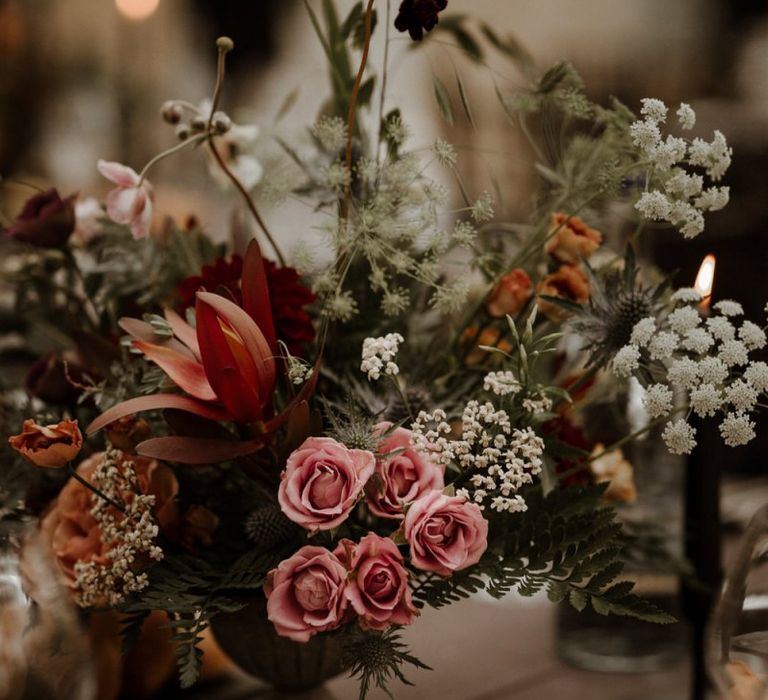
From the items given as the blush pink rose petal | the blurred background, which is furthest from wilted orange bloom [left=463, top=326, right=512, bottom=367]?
the blurred background

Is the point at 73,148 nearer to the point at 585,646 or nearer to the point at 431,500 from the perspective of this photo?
the point at 585,646

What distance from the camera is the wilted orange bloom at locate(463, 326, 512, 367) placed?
57 cm

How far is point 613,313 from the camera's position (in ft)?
1.63

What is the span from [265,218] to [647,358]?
340 mm

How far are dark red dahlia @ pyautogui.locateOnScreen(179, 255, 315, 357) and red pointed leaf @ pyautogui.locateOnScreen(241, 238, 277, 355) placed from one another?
4 centimetres

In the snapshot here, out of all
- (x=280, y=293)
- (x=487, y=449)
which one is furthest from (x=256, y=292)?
(x=487, y=449)

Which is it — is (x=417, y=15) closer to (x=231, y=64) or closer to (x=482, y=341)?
(x=482, y=341)

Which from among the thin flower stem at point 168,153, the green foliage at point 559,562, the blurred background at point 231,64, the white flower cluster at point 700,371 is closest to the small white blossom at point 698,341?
the white flower cluster at point 700,371

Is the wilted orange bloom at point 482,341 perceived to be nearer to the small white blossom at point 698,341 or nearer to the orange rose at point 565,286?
the orange rose at point 565,286

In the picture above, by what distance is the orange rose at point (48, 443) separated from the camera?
44cm

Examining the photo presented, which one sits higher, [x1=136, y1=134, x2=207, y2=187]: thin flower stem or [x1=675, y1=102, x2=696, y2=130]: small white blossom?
[x1=675, y1=102, x2=696, y2=130]: small white blossom

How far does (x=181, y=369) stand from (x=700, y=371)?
27 cm

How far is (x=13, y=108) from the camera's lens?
2732 millimetres

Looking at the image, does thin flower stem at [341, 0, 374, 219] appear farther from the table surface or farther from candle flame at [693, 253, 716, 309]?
the table surface
